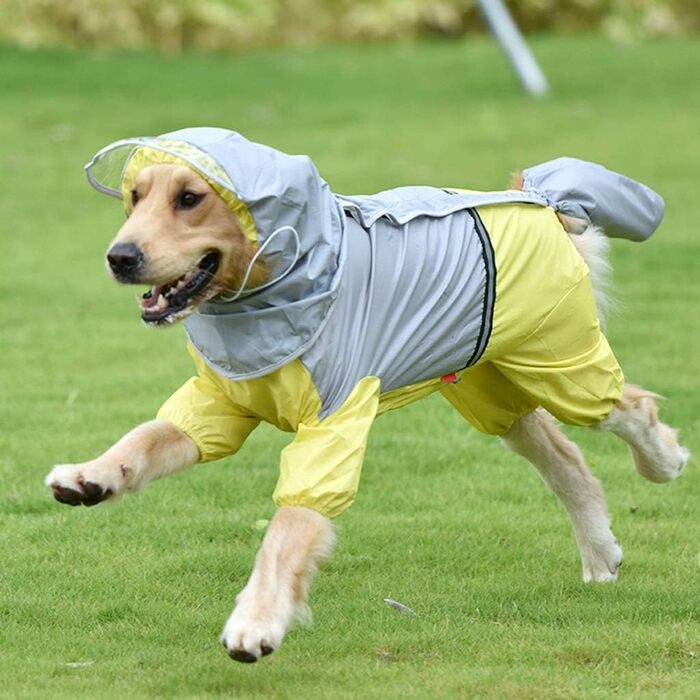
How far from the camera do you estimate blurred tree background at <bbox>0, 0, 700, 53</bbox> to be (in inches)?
1002

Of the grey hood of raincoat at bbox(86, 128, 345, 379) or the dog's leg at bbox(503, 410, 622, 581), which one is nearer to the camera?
the grey hood of raincoat at bbox(86, 128, 345, 379)

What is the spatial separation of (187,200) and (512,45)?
16141 millimetres

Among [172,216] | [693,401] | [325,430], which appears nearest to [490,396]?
[325,430]

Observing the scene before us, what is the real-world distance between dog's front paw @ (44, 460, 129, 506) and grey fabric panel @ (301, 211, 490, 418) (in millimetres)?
693

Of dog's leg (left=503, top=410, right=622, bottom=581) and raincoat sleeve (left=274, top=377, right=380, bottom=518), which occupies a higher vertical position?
raincoat sleeve (left=274, top=377, right=380, bottom=518)

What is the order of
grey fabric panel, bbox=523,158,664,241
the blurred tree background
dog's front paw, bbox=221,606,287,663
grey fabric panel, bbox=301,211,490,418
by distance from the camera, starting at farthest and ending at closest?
the blurred tree background < grey fabric panel, bbox=523,158,664,241 < grey fabric panel, bbox=301,211,490,418 < dog's front paw, bbox=221,606,287,663

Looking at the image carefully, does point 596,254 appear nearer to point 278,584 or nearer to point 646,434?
point 646,434

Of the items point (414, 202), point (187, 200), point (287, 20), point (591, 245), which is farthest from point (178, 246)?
point (287, 20)

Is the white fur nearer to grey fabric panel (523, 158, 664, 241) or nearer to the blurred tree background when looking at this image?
grey fabric panel (523, 158, 664, 241)

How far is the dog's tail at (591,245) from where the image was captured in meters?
5.88

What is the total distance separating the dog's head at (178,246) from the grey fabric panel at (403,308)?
340mm

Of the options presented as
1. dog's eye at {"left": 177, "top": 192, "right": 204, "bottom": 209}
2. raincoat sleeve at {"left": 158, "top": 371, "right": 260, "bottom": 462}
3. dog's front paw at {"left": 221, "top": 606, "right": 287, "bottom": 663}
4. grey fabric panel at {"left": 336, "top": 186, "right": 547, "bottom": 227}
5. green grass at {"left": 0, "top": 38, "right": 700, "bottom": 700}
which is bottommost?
green grass at {"left": 0, "top": 38, "right": 700, "bottom": 700}

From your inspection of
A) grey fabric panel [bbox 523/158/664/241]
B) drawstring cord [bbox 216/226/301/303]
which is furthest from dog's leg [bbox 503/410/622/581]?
drawstring cord [bbox 216/226/301/303]

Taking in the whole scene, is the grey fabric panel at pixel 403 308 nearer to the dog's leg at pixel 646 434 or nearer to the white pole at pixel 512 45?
the dog's leg at pixel 646 434
